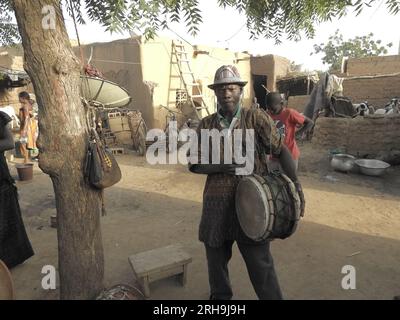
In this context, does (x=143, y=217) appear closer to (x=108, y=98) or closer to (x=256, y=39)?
(x=108, y=98)

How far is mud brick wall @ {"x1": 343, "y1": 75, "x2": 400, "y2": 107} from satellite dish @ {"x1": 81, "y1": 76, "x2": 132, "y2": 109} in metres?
9.66

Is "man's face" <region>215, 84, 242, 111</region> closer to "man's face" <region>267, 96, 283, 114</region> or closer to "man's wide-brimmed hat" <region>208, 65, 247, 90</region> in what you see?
"man's wide-brimmed hat" <region>208, 65, 247, 90</region>

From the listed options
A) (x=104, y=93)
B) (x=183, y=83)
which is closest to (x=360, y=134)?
(x=183, y=83)

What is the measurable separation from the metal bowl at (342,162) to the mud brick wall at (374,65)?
8290 millimetres

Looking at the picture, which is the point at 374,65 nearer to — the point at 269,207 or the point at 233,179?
the point at 233,179

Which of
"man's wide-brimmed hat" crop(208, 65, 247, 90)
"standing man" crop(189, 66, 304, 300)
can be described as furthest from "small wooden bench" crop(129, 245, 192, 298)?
"man's wide-brimmed hat" crop(208, 65, 247, 90)

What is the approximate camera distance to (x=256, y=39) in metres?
2.91

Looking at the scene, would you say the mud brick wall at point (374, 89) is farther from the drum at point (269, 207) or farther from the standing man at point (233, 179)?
the drum at point (269, 207)

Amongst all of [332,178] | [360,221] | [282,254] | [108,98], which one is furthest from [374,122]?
[108,98]

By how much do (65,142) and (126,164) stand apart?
666cm

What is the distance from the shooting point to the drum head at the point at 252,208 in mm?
2142

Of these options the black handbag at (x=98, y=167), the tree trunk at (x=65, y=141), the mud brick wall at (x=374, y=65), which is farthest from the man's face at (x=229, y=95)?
the mud brick wall at (x=374, y=65)

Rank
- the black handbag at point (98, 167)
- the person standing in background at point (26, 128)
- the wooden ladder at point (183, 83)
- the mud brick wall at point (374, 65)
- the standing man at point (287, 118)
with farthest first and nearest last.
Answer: the mud brick wall at point (374, 65) < the wooden ladder at point (183, 83) < the person standing in background at point (26, 128) < the standing man at point (287, 118) < the black handbag at point (98, 167)

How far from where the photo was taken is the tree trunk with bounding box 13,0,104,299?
2.18 m
